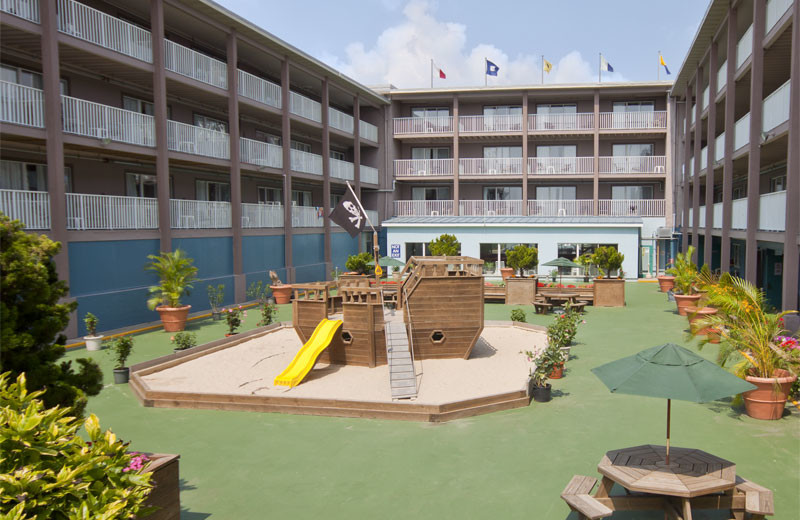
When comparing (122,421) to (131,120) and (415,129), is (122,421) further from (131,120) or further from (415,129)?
(415,129)

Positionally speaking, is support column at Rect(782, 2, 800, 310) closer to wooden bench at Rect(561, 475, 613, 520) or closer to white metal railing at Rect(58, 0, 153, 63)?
wooden bench at Rect(561, 475, 613, 520)

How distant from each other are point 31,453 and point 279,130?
102 ft

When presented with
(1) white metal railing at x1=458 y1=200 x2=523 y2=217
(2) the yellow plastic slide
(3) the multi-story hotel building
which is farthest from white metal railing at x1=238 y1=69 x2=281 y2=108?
(3) the multi-story hotel building

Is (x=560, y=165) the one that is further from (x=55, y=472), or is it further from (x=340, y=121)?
(x=55, y=472)

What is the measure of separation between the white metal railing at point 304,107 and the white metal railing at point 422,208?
1119cm

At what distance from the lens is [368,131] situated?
135 ft

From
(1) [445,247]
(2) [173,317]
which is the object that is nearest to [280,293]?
(2) [173,317]

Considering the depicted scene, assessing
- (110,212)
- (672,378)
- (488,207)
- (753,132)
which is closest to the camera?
(672,378)

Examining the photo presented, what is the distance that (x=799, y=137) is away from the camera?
14688 millimetres

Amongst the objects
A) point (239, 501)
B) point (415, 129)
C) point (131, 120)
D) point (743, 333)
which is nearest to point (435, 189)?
point (415, 129)

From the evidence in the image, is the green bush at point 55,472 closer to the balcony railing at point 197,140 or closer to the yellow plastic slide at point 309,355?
the yellow plastic slide at point 309,355

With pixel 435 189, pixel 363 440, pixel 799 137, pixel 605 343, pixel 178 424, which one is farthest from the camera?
pixel 435 189

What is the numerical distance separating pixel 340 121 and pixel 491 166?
12.1m

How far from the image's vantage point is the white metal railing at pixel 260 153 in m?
28.2
